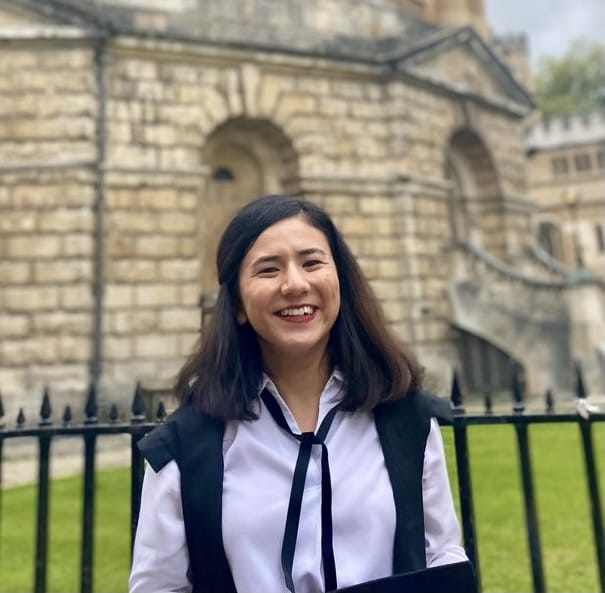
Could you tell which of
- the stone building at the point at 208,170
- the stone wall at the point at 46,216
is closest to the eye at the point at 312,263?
the stone building at the point at 208,170

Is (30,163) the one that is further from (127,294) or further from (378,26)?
(378,26)

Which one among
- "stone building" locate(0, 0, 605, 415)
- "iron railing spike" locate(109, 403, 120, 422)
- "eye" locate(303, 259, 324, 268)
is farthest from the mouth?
"stone building" locate(0, 0, 605, 415)

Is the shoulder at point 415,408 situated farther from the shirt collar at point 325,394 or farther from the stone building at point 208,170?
the stone building at point 208,170

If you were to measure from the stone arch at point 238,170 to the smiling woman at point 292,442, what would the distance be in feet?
32.6

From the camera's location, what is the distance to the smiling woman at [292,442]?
1.79m

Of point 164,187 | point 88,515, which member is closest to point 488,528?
point 88,515

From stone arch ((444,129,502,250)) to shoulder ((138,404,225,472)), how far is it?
14.3m

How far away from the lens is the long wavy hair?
2012 mm

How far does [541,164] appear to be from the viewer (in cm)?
5009

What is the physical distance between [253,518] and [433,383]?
1649 mm

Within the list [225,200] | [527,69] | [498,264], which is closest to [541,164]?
[527,69]

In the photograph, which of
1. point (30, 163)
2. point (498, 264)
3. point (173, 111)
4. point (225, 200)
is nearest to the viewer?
point (30, 163)

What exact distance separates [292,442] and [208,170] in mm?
10029

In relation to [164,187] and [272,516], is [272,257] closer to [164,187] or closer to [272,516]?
[272,516]
